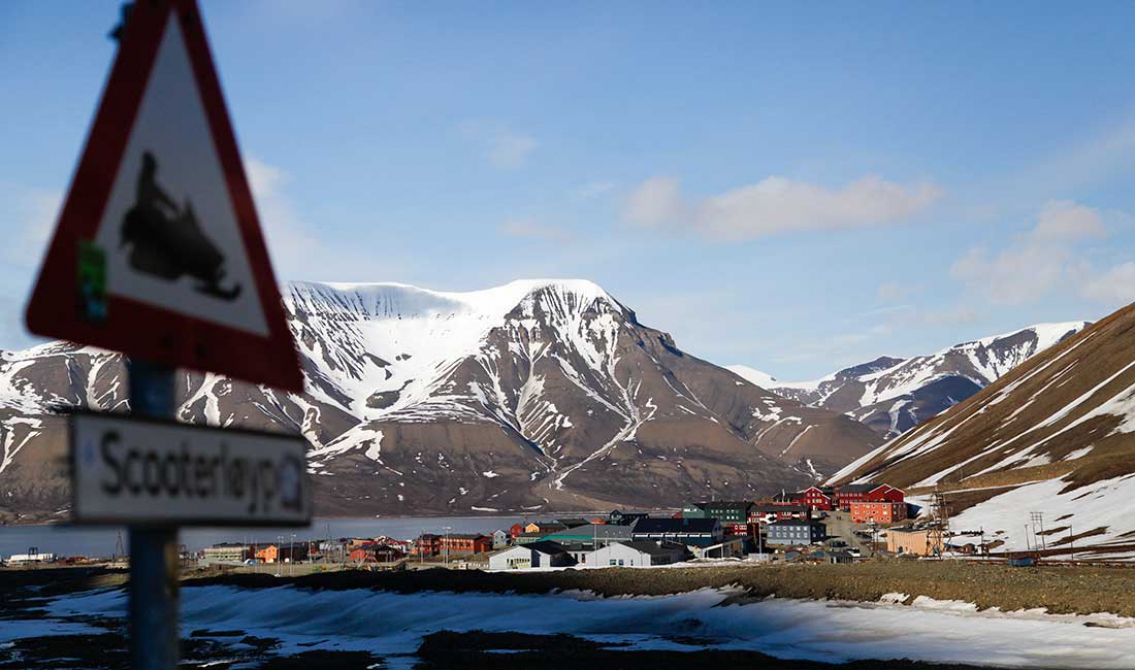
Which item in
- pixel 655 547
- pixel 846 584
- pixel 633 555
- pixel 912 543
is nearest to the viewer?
pixel 846 584

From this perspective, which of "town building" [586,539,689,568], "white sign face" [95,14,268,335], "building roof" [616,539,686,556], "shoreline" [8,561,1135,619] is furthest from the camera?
"building roof" [616,539,686,556]


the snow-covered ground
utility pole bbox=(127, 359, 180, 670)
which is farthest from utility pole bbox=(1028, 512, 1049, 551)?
utility pole bbox=(127, 359, 180, 670)

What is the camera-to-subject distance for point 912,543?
160m

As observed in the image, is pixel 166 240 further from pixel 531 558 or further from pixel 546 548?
pixel 546 548

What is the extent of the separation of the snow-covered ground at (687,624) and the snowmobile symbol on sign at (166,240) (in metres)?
63.7

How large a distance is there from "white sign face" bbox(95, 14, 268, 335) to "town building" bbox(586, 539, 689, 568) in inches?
6501

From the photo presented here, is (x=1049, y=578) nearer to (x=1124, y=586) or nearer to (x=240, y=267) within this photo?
(x=1124, y=586)

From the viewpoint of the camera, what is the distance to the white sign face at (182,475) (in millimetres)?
5039

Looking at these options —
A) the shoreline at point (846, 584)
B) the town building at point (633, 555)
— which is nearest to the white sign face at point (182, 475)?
the shoreline at point (846, 584)

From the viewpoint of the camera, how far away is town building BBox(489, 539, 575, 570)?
179m

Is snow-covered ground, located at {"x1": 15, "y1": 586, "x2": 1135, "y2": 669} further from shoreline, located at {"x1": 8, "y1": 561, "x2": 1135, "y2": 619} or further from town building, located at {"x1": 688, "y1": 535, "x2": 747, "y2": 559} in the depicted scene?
town building, located at {"x1": 688, "y1": 535, "x2": 747, "y2": 559}

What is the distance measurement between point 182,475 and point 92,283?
110 cm

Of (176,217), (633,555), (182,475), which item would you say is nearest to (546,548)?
(633,555)

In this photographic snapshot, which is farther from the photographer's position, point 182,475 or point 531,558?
point 531,558
